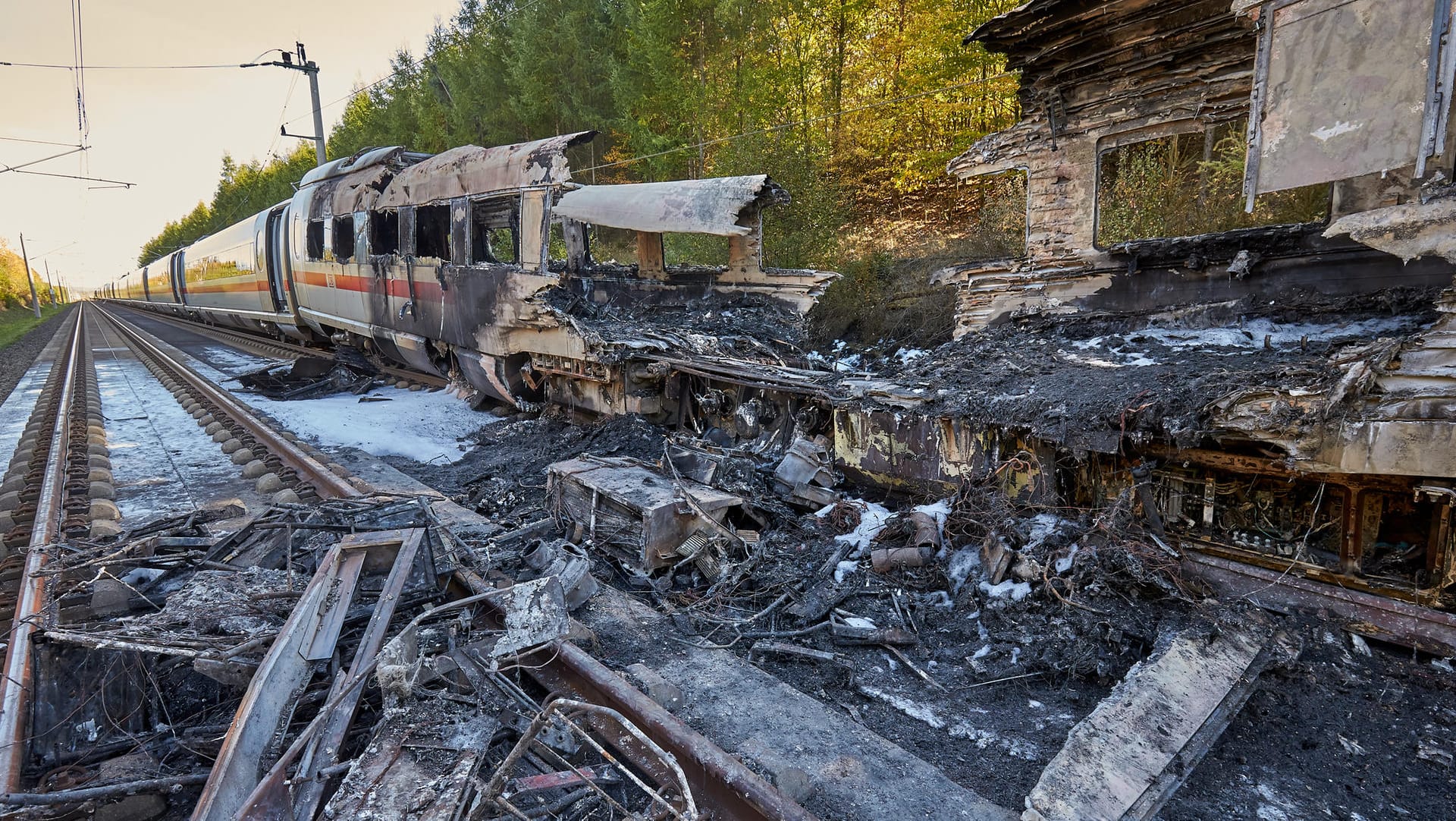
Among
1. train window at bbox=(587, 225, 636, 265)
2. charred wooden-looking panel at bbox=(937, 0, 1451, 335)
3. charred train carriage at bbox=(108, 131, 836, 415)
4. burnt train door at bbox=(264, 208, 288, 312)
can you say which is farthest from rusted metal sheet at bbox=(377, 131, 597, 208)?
train window at bbox=(587, 225, 636, 265)

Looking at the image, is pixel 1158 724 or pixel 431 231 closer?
pixel 1158 724

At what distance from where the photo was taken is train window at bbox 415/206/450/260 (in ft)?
32.1

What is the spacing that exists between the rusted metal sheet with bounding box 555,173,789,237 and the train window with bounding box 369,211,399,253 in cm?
437

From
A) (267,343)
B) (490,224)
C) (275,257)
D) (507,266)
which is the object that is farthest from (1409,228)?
(267,343)

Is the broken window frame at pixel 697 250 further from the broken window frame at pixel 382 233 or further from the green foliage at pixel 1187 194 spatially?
the green foliage at pixel 1187 194

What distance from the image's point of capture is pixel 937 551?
14.9 ft

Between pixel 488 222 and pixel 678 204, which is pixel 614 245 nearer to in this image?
pixel 488 222

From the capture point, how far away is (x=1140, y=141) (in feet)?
23.6

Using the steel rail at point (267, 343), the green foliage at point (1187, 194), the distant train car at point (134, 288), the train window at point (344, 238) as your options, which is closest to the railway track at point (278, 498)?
the steel rail at point (267, 343)

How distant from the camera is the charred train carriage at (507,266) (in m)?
7.36

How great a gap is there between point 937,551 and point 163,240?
118 meters

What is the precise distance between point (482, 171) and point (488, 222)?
649mm

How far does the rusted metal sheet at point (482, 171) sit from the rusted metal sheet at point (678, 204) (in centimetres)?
38

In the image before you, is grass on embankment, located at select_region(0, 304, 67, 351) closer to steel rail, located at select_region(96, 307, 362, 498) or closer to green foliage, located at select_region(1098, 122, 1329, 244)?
steel rail, located at select_region(96, 307, 362, 498)
